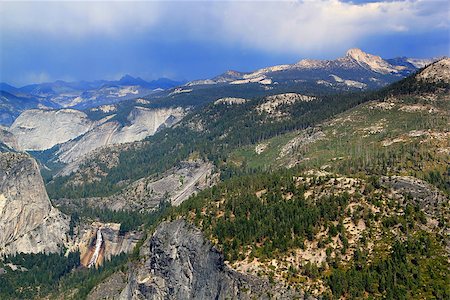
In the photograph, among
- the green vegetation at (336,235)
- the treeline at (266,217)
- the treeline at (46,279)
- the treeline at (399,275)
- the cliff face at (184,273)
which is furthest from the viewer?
the treeline at (46,279)

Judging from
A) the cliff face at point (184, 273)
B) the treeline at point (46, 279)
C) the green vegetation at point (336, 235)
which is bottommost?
the treeline at point (46, 279)

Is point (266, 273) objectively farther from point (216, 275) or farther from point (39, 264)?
point (39, 264)

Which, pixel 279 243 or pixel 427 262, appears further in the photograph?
pixel 279 243

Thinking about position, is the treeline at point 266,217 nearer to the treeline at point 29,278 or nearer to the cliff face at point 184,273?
the cliff face at point 184,273

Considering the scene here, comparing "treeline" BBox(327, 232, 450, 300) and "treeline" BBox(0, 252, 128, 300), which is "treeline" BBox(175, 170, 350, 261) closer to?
"treeline" BBox(327, 232, 450, 300)

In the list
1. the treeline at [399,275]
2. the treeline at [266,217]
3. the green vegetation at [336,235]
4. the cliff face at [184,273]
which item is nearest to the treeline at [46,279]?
the cliff face at [184,273]

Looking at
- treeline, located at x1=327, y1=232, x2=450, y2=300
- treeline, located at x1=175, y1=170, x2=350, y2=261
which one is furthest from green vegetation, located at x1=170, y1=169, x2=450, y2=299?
treeline, located at x1=327, y1=232, x2=450, y2=300

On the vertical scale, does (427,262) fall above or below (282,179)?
below

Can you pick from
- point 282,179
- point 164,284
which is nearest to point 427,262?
point 282,179

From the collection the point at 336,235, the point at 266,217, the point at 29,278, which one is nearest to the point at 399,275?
the point at 336,235
